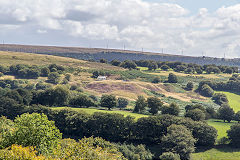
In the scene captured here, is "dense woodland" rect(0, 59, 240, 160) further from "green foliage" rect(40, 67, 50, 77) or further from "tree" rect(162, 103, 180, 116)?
"green foliage" rect(40, 67, 50, 77)

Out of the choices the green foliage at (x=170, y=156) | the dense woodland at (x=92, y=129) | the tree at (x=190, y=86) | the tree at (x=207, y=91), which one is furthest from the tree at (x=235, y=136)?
the tree at (x=190, y=86)

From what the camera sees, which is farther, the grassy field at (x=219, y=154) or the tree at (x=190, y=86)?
the tree at (x=190, y=86)

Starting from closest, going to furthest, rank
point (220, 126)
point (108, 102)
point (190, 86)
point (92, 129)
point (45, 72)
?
point (92, 129)
point (220, 126)
point (108, 102)
point (45, 72)
point (190, 86)

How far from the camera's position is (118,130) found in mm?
74438

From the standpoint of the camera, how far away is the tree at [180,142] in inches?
2494

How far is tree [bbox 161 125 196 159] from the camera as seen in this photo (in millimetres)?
63344

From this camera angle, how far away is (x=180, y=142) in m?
63.8

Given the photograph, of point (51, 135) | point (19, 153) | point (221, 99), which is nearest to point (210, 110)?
point (221, 99)

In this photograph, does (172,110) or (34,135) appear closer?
(34,135)

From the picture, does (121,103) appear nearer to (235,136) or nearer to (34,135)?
(235,136)

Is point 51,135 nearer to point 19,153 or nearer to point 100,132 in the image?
point 19,153

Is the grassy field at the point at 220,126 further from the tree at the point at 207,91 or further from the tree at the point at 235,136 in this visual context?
the tree at the point at 207,91

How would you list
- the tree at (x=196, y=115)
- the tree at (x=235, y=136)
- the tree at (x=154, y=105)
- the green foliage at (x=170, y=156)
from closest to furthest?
the green foliage at (x=170, y=156) < the tree at (x=235, y=136) < the tree at (x=196, y=115) < the tree at (x=154, y=105)

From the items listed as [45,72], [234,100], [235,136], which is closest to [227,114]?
[235,136]
